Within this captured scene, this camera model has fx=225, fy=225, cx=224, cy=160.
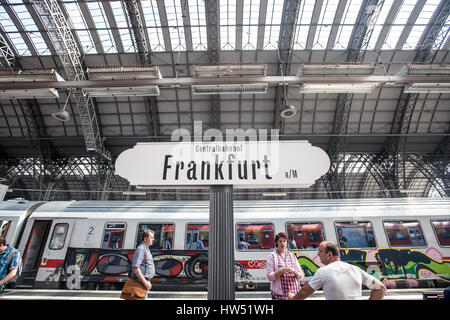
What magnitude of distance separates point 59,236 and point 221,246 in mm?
7638

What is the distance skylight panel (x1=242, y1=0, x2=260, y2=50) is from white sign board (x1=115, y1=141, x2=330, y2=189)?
14.0 metres

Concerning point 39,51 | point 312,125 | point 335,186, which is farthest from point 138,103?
point 335,186

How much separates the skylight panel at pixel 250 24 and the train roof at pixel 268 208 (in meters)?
11.6

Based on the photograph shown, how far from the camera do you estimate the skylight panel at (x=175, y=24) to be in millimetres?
13125

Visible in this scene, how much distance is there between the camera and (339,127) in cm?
1711

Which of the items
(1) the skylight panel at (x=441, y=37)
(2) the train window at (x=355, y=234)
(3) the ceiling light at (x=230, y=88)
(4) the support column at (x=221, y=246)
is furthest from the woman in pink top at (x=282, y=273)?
(1) the skylight panel at (x=441, y=37)

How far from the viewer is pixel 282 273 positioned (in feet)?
9.10

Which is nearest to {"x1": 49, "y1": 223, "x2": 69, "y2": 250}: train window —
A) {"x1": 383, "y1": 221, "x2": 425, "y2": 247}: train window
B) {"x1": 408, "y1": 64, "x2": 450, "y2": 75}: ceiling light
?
{"x1": 383, "y1": 221, "x2": 425, "y2": 247}: train window

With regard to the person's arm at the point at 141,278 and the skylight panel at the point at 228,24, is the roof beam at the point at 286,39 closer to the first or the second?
the skylight panel at the point at 228,24

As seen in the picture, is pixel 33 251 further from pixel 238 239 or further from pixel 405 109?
pixel 405 109

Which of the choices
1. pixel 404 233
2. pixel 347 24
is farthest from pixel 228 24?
pixel 404 233

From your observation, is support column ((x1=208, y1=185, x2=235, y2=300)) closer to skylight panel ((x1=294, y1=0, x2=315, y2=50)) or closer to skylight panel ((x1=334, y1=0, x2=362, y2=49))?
skylight panel ((x1=294, y1=0, x2=315, y2=50))
